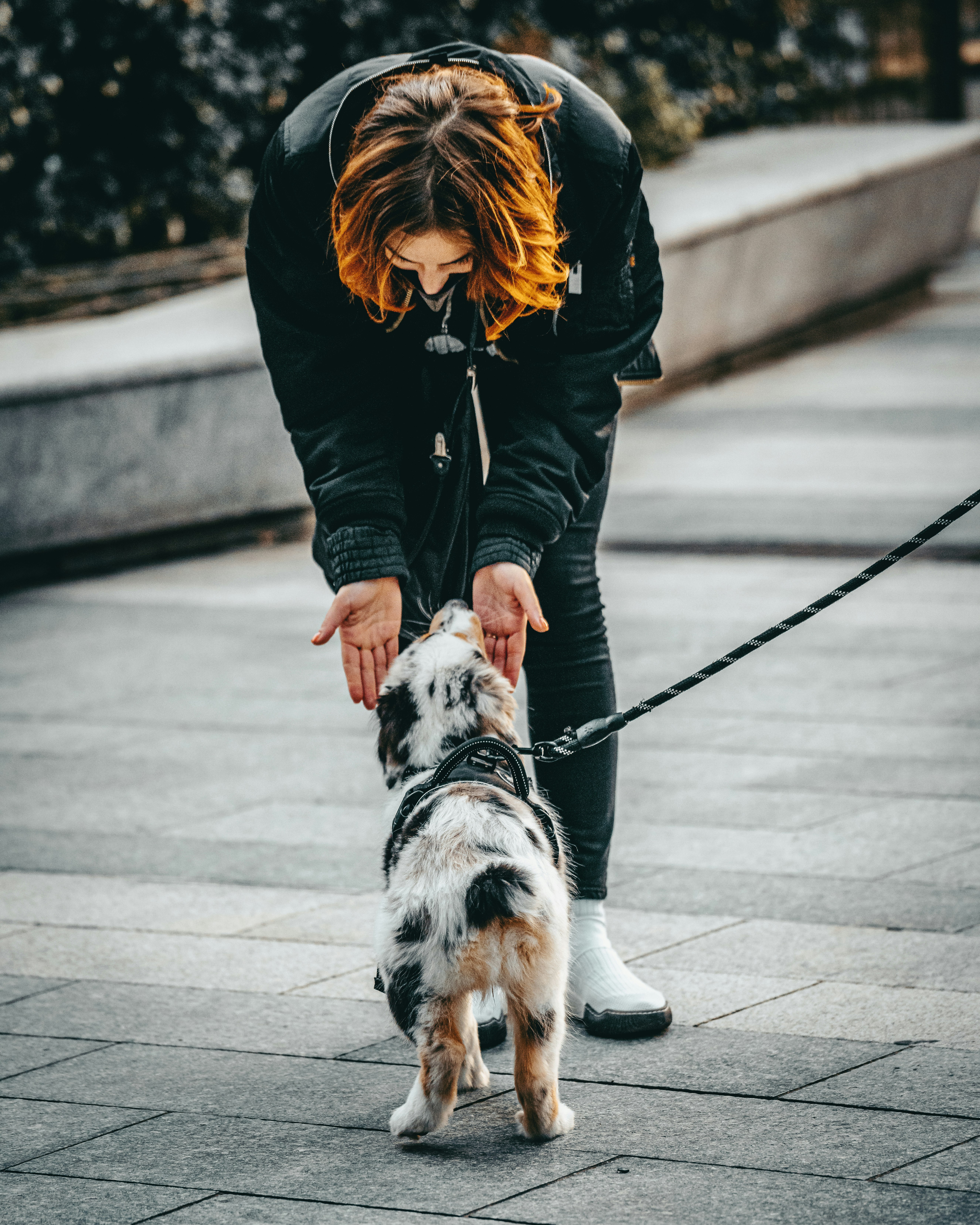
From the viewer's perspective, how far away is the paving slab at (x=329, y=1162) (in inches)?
107

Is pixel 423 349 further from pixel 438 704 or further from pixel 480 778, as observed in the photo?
pixel 480 778

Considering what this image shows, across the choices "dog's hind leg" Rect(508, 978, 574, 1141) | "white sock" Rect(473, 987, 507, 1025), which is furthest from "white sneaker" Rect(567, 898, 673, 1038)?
"dog's hind leg" Rect(508, 978, 574, 1141)

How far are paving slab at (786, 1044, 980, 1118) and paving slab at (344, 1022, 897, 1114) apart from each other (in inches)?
0.7

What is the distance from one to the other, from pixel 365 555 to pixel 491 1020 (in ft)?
3.14

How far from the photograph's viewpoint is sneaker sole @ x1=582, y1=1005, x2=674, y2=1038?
3311mm

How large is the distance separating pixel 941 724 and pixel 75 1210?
11.2ft

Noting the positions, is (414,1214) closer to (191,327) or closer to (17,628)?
(17,628)

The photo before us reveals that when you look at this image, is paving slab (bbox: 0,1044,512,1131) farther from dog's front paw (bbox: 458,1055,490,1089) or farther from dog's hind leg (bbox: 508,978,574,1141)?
dog's hind leg (bbox: 508,978,574,1141)

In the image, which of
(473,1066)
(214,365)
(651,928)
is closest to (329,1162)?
(473,1066)

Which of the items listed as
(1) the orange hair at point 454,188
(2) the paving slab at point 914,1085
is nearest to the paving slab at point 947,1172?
(2) the paving slab at point 914,1085

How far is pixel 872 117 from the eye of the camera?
1980 cm

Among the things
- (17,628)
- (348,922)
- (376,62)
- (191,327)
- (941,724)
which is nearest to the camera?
(376,62)

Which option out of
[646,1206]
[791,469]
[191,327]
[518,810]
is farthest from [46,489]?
[646,1206]

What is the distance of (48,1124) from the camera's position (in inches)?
118
